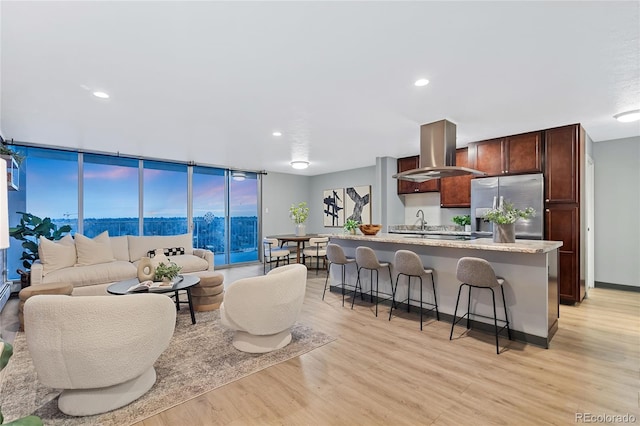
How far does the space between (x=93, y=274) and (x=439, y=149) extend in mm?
5097

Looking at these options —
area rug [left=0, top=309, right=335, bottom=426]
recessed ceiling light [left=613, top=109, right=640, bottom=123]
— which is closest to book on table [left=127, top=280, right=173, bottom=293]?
→ area rug [left=0, top=309, right=335, bottom=426]

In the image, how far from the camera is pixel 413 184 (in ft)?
21.4

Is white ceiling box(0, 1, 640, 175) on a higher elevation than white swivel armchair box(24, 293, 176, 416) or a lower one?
higher

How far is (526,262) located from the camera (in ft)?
10.1

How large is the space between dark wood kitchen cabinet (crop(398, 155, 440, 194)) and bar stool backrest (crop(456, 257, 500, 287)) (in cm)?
343

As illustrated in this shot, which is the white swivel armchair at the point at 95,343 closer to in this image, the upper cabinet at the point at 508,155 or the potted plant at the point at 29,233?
the potted plant at the point at 29,233

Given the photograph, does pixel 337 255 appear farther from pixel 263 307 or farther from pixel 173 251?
pixel 173 251

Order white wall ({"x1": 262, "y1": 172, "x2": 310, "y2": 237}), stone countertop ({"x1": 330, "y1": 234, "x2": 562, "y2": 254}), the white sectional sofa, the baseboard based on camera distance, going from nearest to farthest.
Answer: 1. stone countertop ({"x1": 330, "y1": 234, "x2": 562, "y2": 254})
2. the white sectional sofa
3. the baseboard
4. white wall ({"x1": 262, "y1": 172, "x2": 310, "y2": 237})

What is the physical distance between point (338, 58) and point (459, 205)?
4.32 meters

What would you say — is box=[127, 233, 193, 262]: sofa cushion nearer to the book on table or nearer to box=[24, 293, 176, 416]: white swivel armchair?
the book on table

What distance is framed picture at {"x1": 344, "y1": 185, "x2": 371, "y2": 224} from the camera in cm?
786

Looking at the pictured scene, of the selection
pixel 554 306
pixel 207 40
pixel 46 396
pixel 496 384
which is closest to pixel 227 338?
pixel 46 396

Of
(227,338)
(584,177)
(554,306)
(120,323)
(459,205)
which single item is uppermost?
(584,177)

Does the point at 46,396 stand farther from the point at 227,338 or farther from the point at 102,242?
the point at 102,242
